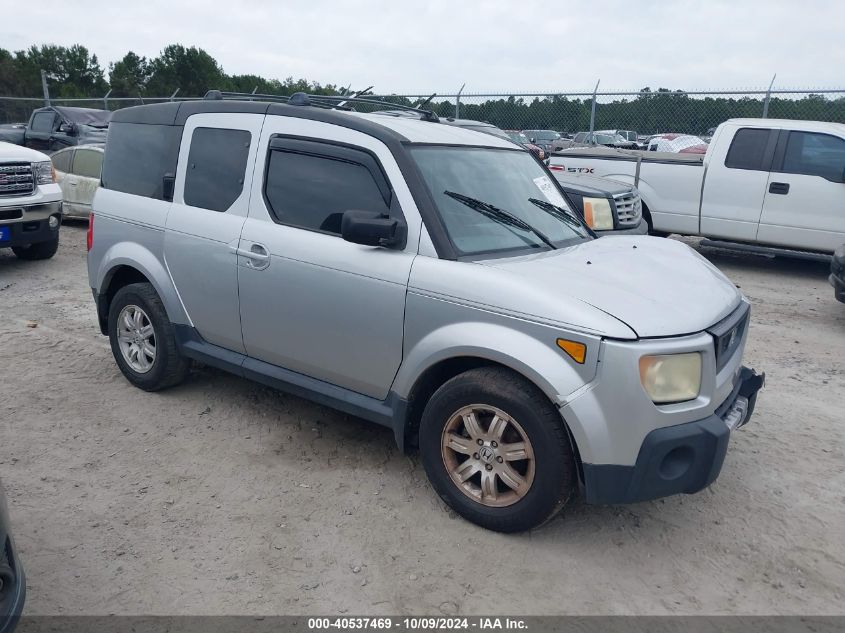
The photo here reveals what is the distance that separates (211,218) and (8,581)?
8.07 feet

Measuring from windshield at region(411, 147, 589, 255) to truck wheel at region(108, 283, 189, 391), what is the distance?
7.22 feet

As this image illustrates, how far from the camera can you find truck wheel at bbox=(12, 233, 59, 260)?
9234 millimetres

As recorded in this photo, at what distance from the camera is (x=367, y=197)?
3.73 metres

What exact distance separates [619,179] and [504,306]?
25.8 feet

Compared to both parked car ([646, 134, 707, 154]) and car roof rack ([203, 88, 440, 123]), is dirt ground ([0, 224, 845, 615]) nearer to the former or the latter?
car roof rack ([203, 88, 440, 123])

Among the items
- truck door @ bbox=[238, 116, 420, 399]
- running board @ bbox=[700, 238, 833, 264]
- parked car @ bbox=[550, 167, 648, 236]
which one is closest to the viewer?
truck door @ bbox=[238, 116, 420, 399]

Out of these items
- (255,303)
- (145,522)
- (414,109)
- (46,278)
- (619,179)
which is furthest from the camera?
(619,179)

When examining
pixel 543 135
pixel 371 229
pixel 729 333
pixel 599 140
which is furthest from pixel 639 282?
pixel 543 135

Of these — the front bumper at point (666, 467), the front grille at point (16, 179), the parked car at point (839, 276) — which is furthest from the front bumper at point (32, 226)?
the parked car at point (839, 276)

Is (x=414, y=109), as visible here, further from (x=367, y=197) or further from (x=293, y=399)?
(x=293, y=399)

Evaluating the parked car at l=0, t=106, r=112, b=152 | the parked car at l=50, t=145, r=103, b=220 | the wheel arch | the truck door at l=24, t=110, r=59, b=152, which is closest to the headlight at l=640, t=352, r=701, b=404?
the wheel arch

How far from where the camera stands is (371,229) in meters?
3.40

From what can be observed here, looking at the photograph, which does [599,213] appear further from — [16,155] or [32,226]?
[16,155]

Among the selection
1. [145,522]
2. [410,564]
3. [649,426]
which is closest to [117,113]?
[145,522]
